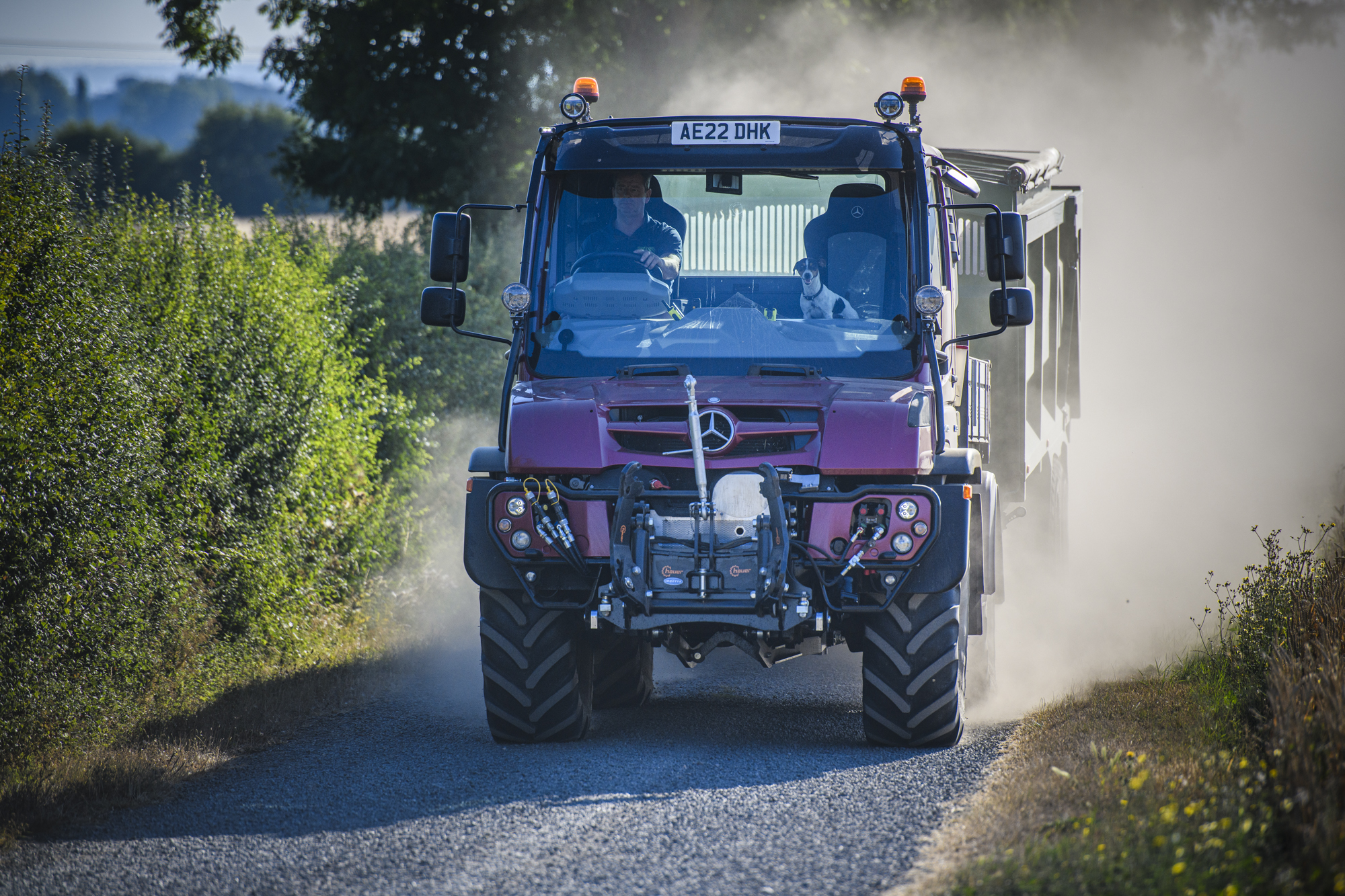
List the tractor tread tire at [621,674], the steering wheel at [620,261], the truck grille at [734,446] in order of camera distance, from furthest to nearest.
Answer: the tractor tread tire at [621,674] < the steering wheel at [620,261] < the truck grille at [734,446]

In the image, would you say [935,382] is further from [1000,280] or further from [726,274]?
[726,274]

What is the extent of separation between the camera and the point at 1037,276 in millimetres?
10516

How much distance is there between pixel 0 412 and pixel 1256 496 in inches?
533

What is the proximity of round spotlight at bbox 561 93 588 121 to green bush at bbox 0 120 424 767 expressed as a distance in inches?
111

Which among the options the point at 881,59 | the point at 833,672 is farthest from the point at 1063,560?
the point at 881,59

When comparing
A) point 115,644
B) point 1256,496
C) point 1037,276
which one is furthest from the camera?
point 1256,496

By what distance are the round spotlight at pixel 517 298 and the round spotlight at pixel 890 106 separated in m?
2.11

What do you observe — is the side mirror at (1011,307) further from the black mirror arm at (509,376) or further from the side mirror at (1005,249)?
the black mirror arm at (509,376)

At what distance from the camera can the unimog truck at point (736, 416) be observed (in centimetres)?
645

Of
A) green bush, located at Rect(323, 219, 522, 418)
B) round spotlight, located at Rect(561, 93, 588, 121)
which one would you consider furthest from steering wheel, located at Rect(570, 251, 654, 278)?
green bush, located at Rect(323, 219, 522, 418)

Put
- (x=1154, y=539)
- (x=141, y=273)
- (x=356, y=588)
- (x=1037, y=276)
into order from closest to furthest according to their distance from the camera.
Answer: (x=141, y=273) < (x=1037, y=276) < (x=356, y=588) < (x=1154, y=539)

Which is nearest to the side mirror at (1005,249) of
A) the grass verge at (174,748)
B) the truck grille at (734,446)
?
the truck grille at (734,446)

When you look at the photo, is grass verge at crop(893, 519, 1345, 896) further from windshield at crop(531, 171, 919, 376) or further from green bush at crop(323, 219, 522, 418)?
green bush at crop(323, 219, 522, 418)

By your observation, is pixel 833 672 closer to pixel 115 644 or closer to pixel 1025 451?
pixel 1025 451
